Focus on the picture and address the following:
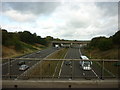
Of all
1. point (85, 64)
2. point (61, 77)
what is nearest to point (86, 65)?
point (85, 64)

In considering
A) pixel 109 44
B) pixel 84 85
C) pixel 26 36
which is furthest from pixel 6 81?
pixel 26 36

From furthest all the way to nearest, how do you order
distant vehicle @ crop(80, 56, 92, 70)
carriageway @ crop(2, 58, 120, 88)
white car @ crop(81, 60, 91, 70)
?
1. white car @ crop(81, 60, 91, 70)
2. distant vehicle @ crop(80, 56, 92, 70)
3. carriageway @ crop(2, 58, 120, 88)

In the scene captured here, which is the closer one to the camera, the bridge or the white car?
the bridge

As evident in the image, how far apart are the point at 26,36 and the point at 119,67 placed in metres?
90.2

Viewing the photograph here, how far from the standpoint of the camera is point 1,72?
5.75m

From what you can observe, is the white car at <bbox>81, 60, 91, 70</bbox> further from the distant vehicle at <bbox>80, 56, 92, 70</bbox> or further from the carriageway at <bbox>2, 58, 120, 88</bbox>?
the carriageway at <bbox>2, 58, 120, 88</bbox>

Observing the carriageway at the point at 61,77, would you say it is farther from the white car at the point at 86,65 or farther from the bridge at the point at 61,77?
the white car at the point at 86,65

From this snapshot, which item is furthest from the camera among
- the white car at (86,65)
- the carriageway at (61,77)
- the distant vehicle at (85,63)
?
the white car at (86,65)

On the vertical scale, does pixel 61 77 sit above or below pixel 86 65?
below

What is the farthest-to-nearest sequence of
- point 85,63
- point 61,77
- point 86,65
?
1. point 86,65
2. point 85,63
3. point 61,77

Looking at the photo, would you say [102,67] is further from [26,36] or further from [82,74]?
[26,36]

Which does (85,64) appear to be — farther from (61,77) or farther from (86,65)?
(61,77)

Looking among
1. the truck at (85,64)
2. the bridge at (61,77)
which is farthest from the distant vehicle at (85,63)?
the bridge at (61,77)

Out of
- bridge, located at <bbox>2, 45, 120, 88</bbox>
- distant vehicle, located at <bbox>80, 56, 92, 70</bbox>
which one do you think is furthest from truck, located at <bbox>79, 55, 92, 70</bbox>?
bridge, located at <bbox>2, 45, 120, 88</bbox>
